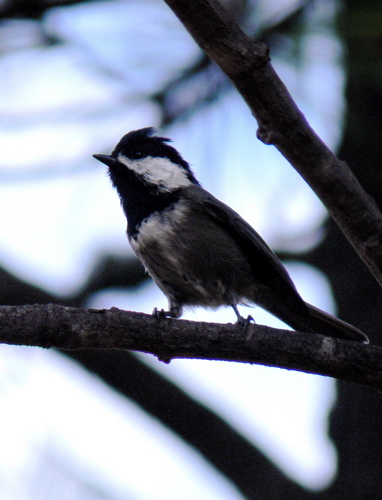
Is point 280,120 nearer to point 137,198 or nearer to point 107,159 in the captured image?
point 137,198

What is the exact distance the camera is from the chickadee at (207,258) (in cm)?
242

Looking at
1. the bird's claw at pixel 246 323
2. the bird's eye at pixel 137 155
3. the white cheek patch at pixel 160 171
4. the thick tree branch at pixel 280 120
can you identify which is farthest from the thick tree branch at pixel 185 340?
the bird's eye at pixel 137 155

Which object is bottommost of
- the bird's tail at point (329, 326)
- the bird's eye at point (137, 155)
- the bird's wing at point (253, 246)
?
the bird's tail at point (329, 326)

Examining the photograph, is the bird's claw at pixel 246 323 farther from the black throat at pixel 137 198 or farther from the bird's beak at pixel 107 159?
the bird's beak at pixel 107 159

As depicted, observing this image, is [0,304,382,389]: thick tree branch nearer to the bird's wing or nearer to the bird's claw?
the bird's claw

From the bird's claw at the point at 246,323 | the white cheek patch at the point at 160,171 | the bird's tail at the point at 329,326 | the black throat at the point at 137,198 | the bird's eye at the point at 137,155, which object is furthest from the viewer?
the bird's eye at the point at 137,155

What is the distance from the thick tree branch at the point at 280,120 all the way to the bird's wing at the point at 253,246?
2.17 feet

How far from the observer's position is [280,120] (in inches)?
60.4

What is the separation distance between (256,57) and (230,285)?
113cm

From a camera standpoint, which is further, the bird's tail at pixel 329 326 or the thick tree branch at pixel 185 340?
the bird's tail at pixel 329 326

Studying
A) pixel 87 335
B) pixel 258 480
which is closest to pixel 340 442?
pixel 258 480

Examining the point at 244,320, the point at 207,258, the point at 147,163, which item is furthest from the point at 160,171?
the point at 244,320

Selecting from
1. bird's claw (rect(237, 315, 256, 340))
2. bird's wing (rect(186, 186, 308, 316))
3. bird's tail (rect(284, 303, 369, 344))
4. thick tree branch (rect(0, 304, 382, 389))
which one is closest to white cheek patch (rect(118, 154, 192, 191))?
bird's wing (rect(186, 186, 308, 316))

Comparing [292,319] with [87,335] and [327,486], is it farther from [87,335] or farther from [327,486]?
[87,335]
